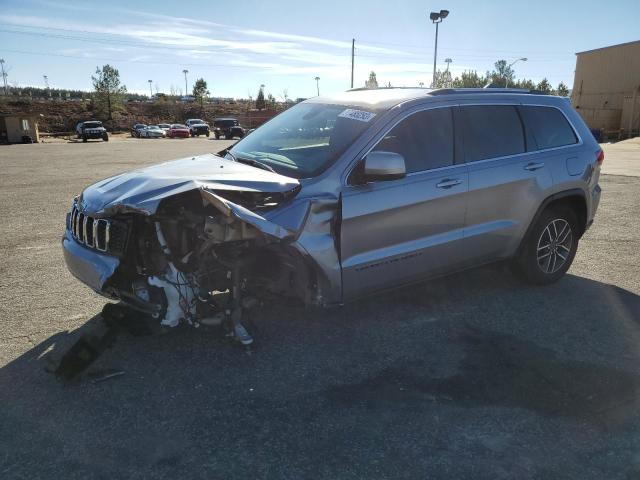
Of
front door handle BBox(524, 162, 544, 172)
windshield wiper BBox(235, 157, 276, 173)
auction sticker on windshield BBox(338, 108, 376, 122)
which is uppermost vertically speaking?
auction sticker on windshield BBox(338, 108, 376, 122)

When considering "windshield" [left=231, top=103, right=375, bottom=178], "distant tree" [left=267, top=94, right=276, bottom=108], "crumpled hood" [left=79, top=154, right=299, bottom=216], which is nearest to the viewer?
"crumpled hood" [left=79, top=154, right=299, bottom=216]

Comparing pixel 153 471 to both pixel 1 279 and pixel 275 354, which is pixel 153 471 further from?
pixel 1 279

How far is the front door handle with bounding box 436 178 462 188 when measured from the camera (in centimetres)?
433

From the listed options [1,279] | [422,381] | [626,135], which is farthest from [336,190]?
[626,135]

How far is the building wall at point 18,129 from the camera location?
37.9m

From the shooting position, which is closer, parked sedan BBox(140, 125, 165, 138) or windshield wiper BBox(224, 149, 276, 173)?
windshield wiper BBox(224, 149, 276, 173)

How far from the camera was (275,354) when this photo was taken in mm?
3846

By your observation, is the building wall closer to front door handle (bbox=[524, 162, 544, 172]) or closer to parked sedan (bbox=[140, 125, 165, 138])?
parked sedan (bbox=[140, 125, 165, 138])

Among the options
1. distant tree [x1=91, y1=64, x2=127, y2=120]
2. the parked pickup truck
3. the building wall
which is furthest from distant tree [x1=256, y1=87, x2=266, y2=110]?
the building wall

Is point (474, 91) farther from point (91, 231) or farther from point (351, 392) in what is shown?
point (91, 231)

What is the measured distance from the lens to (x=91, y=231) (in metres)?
3.76

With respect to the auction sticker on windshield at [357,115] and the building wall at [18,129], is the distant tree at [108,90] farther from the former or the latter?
the auction sticker on windshield at [357,115]

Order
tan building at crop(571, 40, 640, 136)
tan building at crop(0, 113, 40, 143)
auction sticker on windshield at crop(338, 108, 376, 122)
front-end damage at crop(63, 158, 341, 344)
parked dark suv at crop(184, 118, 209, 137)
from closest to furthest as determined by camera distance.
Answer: front-end damage at crop(63, 158, 341, 344) → auction sticker on windshield at crop(338, 108, 376, 122) → tan building at crop(0, 113, 40, 143) → tan building at crop(571, 40, 640, 136) → parked dark suv at crop(184, 118, 209, 137)

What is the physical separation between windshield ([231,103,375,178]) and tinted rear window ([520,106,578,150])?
1879 mm
